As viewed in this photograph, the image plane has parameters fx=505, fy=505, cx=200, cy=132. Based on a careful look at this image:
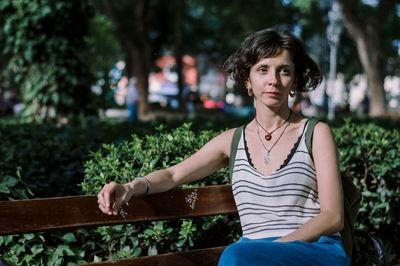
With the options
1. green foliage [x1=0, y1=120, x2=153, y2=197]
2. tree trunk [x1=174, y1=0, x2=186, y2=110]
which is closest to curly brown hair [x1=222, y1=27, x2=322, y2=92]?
green foliage [x1=0, y1=120, x2=153, y2=197]

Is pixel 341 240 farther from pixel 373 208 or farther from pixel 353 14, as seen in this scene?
pixel 353 14

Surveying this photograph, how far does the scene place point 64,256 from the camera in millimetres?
3008

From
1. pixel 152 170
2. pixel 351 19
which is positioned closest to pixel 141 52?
pixel 351 19

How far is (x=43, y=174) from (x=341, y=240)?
2339 millimetres

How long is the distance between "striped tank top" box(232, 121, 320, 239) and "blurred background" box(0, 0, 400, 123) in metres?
0.74

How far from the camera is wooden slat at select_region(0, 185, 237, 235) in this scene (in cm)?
229

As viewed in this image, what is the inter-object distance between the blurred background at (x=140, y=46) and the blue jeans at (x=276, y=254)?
115cm

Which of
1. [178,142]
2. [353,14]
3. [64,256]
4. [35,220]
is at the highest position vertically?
[353,14]

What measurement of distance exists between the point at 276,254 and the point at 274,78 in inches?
33.6

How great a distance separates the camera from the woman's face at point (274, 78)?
97.2 inches

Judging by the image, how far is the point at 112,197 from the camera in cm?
232

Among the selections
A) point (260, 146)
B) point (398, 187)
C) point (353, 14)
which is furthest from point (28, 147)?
point (353, 14)

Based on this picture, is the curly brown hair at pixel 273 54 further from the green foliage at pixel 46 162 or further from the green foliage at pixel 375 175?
the green foliage at pixel 46 162

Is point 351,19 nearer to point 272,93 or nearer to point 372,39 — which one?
point 372,39
